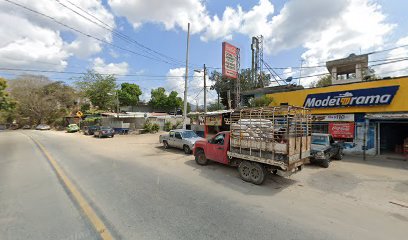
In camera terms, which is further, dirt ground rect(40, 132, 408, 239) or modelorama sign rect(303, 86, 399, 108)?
modelorama sign rect(303, 86, 399, 108)

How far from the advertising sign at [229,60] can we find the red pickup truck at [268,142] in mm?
9917

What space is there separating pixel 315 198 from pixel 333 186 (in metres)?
1.81

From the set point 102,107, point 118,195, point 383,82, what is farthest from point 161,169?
point 102,107

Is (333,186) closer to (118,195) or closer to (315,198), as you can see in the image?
(315,198)

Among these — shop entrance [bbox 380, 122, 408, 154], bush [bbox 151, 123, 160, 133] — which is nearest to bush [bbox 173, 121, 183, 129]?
bush [bbox 151, 123, 160, 133]

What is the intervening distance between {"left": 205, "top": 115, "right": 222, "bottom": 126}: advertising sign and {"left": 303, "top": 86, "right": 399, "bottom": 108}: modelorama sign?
6754 millimetres

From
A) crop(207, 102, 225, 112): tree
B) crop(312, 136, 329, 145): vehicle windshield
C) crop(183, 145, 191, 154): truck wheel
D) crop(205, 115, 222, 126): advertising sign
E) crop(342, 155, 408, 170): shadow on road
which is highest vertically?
crop(207, 102, 225, 112): tree

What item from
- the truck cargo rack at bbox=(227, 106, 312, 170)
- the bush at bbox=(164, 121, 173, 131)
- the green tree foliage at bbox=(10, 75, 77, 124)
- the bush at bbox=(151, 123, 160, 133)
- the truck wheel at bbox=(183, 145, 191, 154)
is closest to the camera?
the truck cargo rack at bbox=(227, 106, 312, 170)

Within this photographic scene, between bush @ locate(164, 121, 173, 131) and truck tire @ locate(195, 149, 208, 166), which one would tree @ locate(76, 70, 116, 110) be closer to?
bush @ locate(164, 121, 173, 131)

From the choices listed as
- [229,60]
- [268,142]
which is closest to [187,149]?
[268,142]

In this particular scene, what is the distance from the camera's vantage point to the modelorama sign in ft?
40.9

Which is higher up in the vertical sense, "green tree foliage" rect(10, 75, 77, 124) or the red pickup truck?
"green tree foliage" rect(10, 75, 77, 124)

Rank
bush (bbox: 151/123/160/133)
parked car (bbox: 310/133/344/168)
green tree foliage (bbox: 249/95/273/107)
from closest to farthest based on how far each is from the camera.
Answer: parked car (bbox: 310/133/344/168) → green tree foliage (bbox: 249/95/273/107) → bush (bbox: 151/123/160/133)

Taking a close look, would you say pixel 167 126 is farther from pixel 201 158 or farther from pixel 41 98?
pixel 41 98
